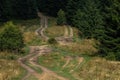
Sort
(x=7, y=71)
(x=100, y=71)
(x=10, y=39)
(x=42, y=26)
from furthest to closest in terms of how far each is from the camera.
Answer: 1. (x=42, y=26)
2. (x=10, y=39)
3. (x=100, y=71)
4. (x=7, y=71)

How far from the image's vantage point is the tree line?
153 ft

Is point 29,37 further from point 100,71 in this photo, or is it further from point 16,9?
point 100,71

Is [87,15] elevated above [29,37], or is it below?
above

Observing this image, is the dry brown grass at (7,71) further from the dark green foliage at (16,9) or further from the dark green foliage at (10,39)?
the dark green foliage at (16,9)

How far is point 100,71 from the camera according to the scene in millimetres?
34562

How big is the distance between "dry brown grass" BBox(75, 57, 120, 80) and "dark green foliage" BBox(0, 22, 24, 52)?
60.8 ft

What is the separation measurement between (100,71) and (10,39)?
22.9m

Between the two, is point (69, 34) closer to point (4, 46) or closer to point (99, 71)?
point (4, 46)

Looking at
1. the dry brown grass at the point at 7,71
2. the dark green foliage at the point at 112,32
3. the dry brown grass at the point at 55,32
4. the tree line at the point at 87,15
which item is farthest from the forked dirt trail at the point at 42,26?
the dry brown grass at the point at 7,71

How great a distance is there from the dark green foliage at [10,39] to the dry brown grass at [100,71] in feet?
60.8

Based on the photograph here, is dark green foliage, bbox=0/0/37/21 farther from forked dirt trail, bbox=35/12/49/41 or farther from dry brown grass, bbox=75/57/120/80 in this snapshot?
dry brown grass, bbox=75/57/120/80

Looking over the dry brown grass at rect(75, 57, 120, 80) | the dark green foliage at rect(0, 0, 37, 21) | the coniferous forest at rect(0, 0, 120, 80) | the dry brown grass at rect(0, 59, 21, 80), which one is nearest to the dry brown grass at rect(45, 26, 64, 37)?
the coniferous forest at rect(0, 0, 120, 80)

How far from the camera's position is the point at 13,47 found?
53344mm

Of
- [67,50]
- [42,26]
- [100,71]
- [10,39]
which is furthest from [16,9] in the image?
[100,71]
